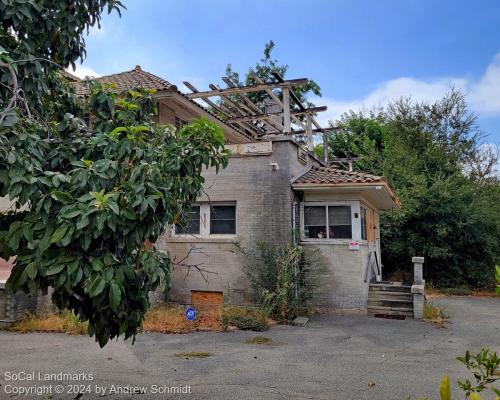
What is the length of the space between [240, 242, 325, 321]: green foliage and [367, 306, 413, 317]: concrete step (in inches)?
74.1

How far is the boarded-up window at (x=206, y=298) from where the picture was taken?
41.1 feet

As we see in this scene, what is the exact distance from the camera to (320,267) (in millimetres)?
11859

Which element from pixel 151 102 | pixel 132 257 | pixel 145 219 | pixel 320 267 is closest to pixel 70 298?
pixel 132 257

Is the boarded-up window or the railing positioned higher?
the railing

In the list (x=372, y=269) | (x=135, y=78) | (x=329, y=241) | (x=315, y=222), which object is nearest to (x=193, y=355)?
(x=329, y=241)

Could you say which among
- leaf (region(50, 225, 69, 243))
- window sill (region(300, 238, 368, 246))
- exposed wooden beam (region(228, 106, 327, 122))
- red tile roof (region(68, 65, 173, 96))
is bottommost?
leaf (region(50, 225, 69, 243))

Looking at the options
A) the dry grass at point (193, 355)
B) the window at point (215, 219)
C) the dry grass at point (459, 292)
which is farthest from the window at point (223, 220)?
the dry grass at point (459, 292)

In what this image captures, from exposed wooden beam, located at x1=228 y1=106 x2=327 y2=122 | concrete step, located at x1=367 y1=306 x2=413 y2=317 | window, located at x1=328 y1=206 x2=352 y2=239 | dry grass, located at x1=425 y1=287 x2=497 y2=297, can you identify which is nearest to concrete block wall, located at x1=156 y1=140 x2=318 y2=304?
window, located at x1=328 y1=206 x2=352 y2=239

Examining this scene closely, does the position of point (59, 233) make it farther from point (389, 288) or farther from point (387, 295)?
point (389, 288)

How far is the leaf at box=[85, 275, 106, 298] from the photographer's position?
102 inches

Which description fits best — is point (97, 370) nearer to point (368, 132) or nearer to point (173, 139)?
point (173, 139)

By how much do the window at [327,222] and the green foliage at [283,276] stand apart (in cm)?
64

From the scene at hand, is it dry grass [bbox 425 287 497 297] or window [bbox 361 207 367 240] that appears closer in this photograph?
window [bbox 361 207 367 240]

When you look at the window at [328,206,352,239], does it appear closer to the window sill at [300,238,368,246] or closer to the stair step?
the window sill at [300,238,368,246]
